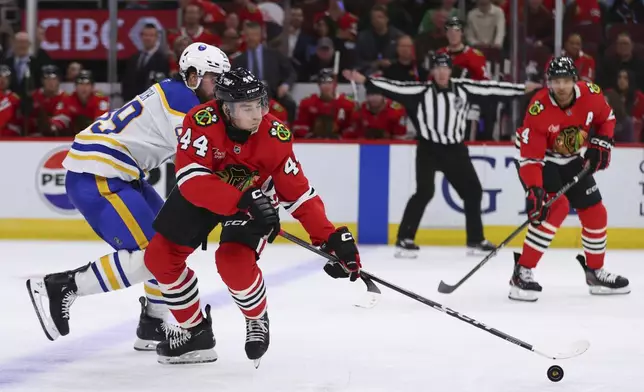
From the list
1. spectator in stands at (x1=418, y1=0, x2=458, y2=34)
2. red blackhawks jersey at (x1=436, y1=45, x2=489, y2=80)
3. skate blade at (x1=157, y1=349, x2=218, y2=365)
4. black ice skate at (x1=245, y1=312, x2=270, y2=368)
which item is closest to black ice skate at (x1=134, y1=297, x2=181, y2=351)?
skate blade at (x1=157, y1=349, x2=218, y2=365)

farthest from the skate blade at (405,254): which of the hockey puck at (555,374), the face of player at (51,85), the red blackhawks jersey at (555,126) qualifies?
the hockey puck at (555,374)

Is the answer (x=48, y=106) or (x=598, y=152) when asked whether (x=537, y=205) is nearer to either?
(x=598, y=152)

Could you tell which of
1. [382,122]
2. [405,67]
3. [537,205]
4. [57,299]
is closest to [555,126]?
[537,205]

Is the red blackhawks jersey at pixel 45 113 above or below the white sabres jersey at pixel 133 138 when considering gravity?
below

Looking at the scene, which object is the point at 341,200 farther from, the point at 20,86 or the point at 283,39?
the point at 20,86

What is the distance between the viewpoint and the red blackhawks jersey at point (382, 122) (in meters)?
7.95

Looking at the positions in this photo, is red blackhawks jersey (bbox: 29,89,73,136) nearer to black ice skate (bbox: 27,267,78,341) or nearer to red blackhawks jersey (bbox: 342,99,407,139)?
red blackhawks jersey (bbox: 342,99,407,139)

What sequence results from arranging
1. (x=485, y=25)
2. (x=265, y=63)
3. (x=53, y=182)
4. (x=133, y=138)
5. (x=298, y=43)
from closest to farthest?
(x=133, y=138)
(x=53, y=182)
(x=265, y=63)
(x=485, y=25)
(x=298, y=43)

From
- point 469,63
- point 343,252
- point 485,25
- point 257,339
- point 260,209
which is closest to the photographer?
point 260,209

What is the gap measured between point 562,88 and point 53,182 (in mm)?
3963

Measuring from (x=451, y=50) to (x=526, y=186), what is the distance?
3.01 meters

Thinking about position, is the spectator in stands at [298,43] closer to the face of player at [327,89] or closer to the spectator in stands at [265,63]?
the spectator in stands at [265,63]

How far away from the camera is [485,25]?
27.1 ft

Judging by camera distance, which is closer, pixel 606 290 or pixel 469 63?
pixel 606 290
